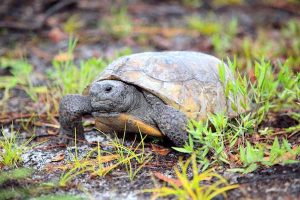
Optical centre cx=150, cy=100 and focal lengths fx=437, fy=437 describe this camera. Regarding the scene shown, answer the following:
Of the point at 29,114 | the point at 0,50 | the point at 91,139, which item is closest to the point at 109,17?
the point at 0,50

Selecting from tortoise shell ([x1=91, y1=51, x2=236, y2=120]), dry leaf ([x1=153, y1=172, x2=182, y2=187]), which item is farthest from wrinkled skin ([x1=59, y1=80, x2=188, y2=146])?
dry leaf ([x1=153, y1=172, x2=182, y2=187])

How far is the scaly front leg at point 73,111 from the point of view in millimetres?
3484

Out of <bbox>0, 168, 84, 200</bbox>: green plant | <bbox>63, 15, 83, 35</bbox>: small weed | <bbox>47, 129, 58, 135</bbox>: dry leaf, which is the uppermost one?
<bbox>63, 15, 83, 35</bbox>: small weed

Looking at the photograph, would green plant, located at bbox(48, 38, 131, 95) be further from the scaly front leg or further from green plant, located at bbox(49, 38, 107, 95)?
the scaly front leg

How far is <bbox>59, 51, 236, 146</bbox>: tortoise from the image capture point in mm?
A: 3301

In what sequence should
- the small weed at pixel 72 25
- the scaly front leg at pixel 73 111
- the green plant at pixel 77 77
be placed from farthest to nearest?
the small weed at pixel 72 25, the green plant at pixel 77 77, the scaly front leg at pixel 73 111

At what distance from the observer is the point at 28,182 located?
2.77 metres

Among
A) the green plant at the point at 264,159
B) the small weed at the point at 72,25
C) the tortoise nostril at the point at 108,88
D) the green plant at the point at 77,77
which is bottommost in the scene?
the green plant at the point at 264,159

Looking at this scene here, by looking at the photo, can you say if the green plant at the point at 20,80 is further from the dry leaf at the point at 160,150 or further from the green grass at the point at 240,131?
the green grass at the point at 240,131

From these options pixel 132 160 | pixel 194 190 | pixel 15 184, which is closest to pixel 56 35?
pixel 132 160

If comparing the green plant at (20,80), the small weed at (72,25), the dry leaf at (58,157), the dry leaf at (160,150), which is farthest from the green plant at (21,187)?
the small weed at (72,25)

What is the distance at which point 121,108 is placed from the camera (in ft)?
11.1

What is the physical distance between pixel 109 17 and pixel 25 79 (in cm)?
333

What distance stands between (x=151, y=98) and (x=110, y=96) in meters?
0.34
